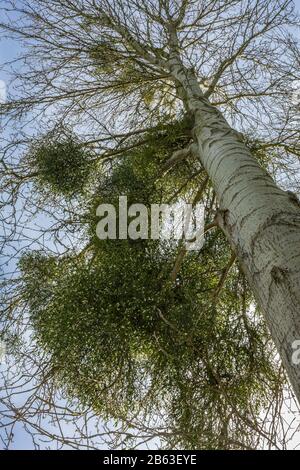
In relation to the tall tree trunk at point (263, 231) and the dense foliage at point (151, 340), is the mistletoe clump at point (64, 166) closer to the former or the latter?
the dense foliage at point (151, 340)

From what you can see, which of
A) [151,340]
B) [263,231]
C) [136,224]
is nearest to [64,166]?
[136,224]

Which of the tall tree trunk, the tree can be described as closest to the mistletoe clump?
the tree

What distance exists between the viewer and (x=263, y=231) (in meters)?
1.80

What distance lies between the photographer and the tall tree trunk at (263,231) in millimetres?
1510

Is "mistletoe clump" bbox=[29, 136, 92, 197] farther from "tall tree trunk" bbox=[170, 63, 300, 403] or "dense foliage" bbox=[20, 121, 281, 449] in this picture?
"tall tree trunk" bbox=[170, 63, 300, 403]

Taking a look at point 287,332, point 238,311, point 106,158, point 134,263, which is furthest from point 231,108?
point 287,332

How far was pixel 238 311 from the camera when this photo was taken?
11.0 ft

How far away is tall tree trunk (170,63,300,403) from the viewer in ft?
4.95

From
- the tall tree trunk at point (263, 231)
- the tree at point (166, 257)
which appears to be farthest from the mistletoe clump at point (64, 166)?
the tall tree trunk at point (263, 231)

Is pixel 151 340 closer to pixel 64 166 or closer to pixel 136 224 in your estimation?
pixel 136 224

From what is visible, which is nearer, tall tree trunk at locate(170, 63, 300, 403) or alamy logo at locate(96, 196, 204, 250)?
tall tree trunk at locate(170, 63, 300, 403)
